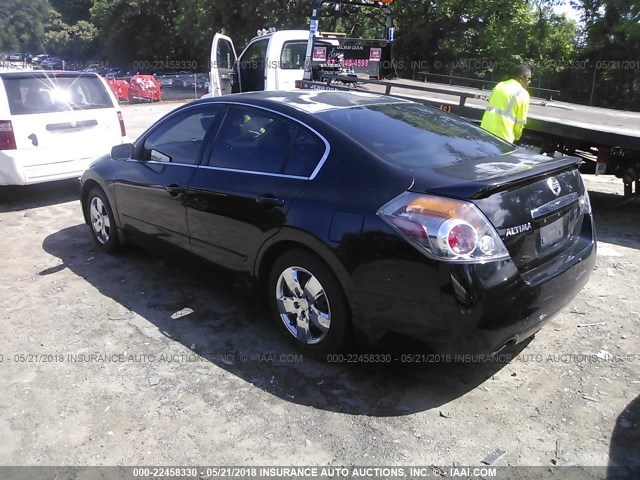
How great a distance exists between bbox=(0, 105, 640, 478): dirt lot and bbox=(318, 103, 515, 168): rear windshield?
1.33 meters

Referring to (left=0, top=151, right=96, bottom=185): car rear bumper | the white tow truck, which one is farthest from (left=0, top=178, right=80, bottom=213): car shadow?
the white tow truck

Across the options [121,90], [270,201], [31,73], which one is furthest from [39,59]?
[270,201]

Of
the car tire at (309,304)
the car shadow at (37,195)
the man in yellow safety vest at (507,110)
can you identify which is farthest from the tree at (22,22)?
the car tire at (309,304)

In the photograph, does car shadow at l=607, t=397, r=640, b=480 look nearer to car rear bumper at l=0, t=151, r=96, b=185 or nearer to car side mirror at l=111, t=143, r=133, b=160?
car side mirror at l=111, t=143, r=133, b=160

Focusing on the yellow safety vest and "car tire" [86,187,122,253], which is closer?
"car tire" [86,187,122,253]

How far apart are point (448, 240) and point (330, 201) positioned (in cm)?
76

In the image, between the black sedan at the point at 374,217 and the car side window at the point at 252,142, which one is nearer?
the black sedan at the point at 374,217

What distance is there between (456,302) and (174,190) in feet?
8.13

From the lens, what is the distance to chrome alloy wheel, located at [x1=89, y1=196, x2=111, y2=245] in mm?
5377

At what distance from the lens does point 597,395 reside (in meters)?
3.22

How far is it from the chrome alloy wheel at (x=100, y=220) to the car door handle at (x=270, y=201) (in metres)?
2.40

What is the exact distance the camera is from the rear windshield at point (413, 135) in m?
3.33

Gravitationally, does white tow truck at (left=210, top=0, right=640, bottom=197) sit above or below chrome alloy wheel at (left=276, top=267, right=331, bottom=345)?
above

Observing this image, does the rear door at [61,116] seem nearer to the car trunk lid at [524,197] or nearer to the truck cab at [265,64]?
the truck cab at [265,64]
